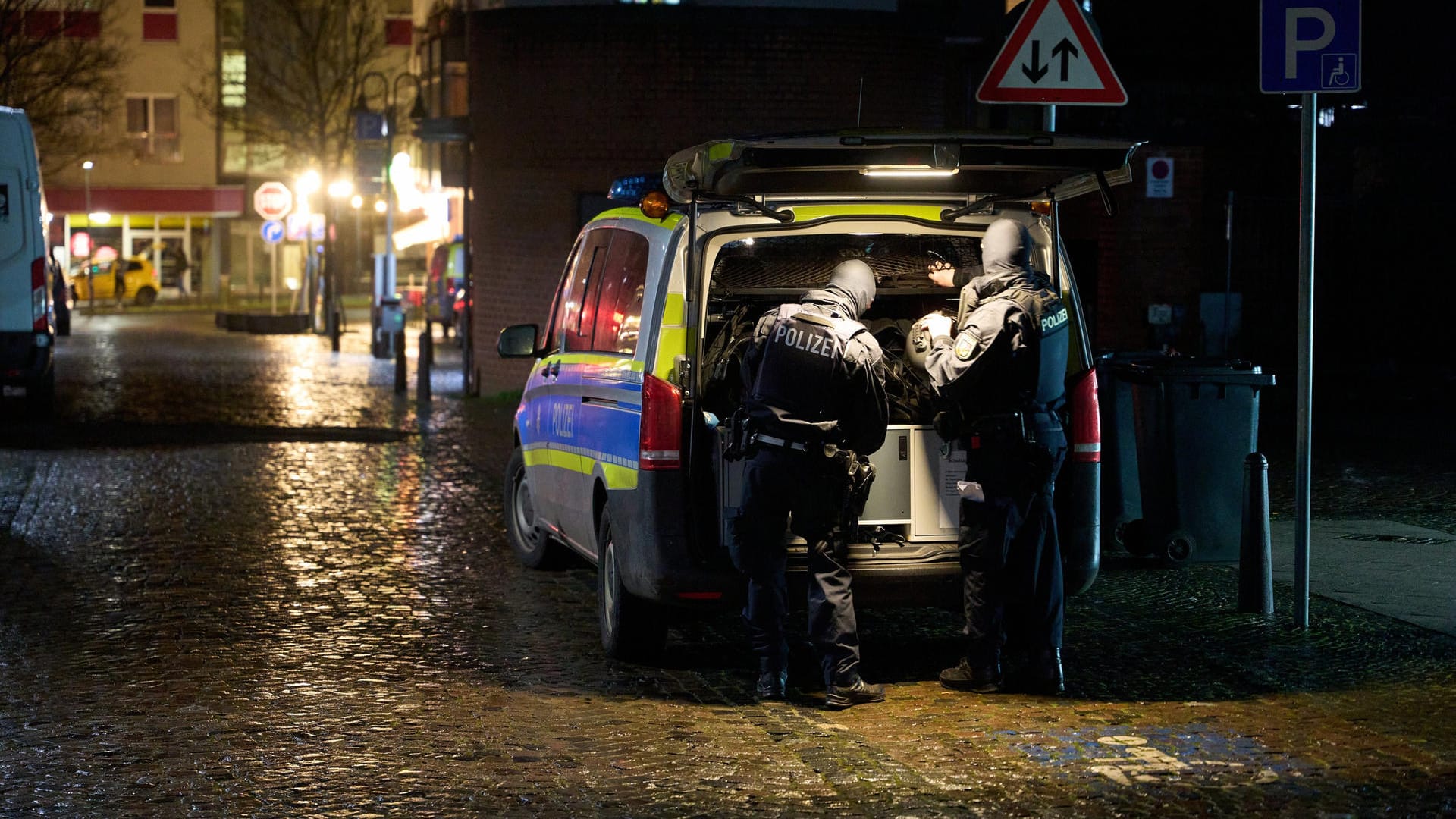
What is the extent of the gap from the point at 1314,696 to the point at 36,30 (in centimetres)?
4008

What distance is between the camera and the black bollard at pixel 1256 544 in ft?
29.5

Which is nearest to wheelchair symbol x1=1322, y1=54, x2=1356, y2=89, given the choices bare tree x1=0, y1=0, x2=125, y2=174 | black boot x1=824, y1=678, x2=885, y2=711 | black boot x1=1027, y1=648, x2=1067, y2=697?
black boot x1=1027, y1=648, x2=1067, y2=697

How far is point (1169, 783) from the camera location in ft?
20.0

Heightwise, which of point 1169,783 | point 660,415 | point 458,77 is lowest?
point 1169,783

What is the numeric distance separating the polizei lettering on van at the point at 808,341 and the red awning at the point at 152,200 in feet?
207

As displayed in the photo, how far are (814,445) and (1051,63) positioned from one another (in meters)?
3.73

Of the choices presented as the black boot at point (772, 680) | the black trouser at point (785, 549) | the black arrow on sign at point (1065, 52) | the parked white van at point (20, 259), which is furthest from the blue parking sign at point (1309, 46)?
the parked white van at point (20, 259)

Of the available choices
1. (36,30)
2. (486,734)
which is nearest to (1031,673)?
(486,734)

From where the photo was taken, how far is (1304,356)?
28.8ft

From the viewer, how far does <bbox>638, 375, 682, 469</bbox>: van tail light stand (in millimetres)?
7395

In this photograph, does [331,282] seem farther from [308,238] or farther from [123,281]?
[123,281]

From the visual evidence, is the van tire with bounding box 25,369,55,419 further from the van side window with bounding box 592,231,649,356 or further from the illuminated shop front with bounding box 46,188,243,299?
the illuminated shop front with bounding box 46,188,243,299

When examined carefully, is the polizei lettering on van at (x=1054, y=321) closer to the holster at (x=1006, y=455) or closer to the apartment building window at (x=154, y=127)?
the holster at (x=1006, y=455)

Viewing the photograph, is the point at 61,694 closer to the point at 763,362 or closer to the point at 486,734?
the point at 486,734
